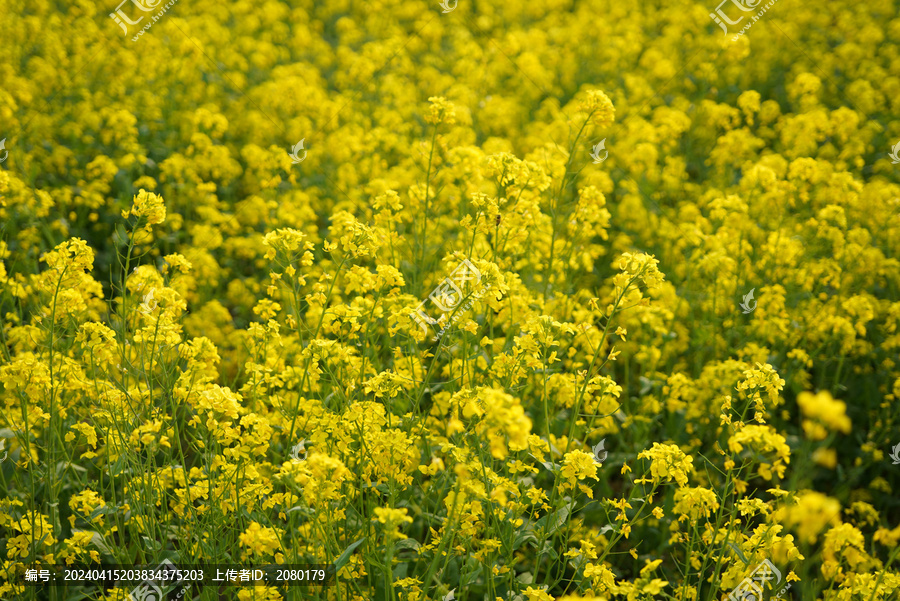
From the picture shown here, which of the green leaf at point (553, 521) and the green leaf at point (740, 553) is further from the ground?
the green leaf at point (553, 521)

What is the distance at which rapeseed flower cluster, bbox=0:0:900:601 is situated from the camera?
3.02 m

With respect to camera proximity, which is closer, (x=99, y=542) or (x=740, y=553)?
(x=740, y=553)

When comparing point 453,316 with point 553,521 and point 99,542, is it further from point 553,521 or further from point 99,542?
point 99,542

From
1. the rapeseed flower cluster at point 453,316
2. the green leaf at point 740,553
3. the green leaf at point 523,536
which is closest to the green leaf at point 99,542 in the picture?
the rapeseed flower cluster at point 453,316

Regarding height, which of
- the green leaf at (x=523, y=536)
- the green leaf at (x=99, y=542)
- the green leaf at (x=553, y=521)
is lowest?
the green leaf at (x=99, y=542)

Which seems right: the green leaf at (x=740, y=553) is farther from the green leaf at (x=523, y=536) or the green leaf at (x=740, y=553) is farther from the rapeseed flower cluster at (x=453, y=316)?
the green leaf at (x=523, y=536)

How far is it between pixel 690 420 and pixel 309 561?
2.57m

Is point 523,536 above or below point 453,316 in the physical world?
below

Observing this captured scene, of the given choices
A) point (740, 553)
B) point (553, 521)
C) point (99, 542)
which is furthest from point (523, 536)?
point (99, 542)

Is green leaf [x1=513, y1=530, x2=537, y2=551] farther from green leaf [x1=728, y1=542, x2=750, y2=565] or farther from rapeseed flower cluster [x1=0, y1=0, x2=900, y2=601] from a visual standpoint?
green leaf [x1=728, y1=542, x2=750, y2=565]

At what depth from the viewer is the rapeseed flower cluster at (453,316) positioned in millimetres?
3021

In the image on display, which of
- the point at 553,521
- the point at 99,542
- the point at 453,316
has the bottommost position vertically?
the point at 99,542

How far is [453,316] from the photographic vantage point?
3045 mm

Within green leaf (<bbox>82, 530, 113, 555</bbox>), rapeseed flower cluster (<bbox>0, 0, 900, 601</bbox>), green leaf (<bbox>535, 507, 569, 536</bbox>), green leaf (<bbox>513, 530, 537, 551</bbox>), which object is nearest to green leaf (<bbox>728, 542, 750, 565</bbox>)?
rapeseed flower cluster (<bbox>0, 0, 900, 601</bbox>)
